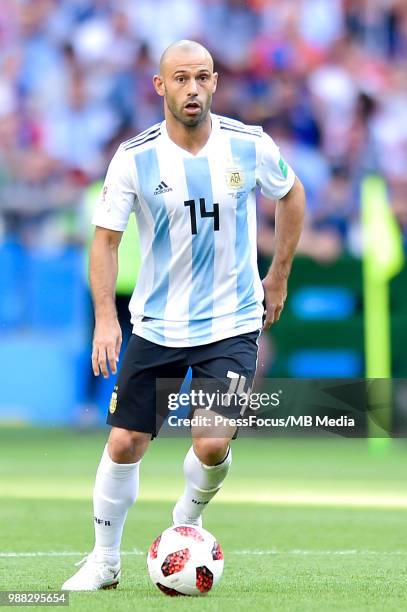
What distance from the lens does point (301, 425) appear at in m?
14.2

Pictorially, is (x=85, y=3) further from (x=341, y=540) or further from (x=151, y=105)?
(x=341, y=540)

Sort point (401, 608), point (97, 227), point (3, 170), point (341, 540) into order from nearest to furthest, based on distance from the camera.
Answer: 1. point (401, 608)
2. point (97, 227)
3. point (341, 540)
4. point (3, 170)

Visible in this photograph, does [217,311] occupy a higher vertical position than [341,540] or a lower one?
higher

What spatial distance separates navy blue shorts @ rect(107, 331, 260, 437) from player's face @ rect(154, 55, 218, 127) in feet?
3.22

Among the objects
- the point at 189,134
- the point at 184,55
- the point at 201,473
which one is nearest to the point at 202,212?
the point at 189,134

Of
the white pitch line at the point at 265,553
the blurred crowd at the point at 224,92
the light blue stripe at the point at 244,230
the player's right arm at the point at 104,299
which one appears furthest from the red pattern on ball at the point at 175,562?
the blurred crowd at the point at 224,92

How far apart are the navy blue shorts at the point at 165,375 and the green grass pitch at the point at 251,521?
29.3 inches

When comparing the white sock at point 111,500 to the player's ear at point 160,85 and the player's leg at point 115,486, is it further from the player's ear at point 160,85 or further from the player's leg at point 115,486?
the player's ear at point 160,85

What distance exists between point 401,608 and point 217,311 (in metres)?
1.54

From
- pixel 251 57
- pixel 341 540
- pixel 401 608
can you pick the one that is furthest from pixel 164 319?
pixel 251 57

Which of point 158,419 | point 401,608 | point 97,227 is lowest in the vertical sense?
point 401,608

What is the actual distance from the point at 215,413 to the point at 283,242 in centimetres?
95

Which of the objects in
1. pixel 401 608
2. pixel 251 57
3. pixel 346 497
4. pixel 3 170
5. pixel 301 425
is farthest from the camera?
pixel 251 57

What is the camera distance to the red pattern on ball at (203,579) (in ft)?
19.9
